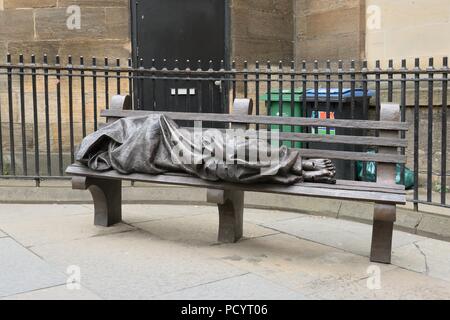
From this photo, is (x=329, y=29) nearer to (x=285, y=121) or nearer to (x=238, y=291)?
(x=285, y=121)

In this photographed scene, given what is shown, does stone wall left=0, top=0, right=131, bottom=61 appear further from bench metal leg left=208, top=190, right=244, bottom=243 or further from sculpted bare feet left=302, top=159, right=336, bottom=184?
sculpted bare feet left=302, top=159, right=336, bottom=184

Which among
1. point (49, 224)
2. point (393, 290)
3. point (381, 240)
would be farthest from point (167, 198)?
point (393, 290)

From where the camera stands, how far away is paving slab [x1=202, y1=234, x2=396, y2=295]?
12.1 ft

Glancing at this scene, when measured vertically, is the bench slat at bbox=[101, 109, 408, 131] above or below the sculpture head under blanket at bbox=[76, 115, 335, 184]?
above

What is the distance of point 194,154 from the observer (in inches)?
166

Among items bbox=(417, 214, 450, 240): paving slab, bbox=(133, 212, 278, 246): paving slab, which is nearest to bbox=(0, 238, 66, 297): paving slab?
bbox=(133, 212, 278, 246): paving slab

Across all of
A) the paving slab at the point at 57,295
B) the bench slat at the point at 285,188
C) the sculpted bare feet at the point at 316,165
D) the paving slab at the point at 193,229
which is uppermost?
the sculpted bare feet at the point at 316,165

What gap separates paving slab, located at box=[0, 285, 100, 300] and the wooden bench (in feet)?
4.00

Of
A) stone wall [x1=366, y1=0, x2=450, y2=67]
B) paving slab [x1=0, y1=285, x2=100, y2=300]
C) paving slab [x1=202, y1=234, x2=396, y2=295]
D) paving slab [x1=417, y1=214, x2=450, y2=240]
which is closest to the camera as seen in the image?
paving slab [x1=0, y1=285, x2=100, y2=300]

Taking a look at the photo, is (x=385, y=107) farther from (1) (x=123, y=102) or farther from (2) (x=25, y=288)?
(2) (x=25, y=288)

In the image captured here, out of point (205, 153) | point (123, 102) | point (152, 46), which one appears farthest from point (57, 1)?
point (205, 153)

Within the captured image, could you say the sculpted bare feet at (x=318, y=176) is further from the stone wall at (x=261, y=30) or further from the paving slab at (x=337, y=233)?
the stone wall at (x=261, y=30)

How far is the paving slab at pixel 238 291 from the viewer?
3311 mm

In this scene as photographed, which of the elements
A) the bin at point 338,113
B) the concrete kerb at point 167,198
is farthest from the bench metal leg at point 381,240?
the bin at point 338,113
